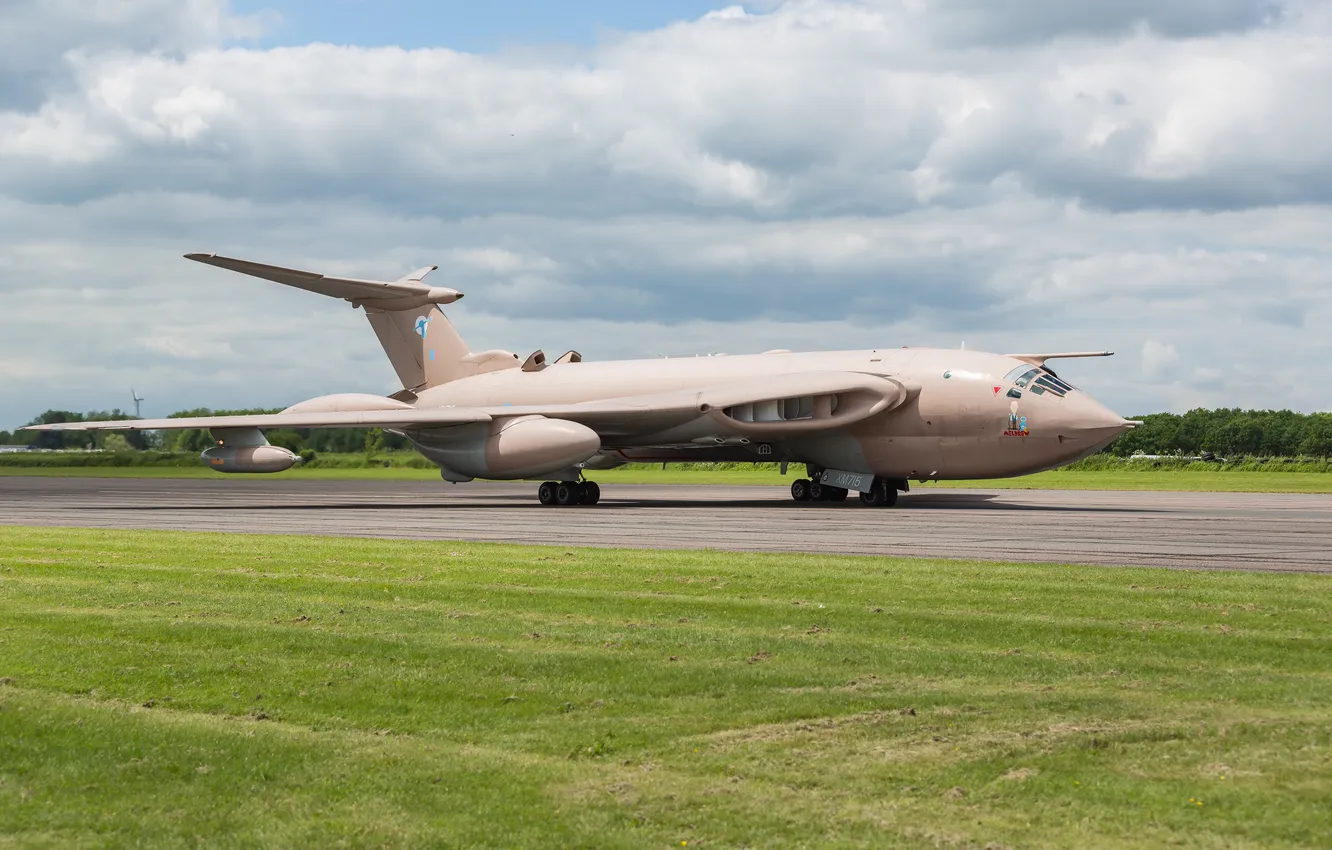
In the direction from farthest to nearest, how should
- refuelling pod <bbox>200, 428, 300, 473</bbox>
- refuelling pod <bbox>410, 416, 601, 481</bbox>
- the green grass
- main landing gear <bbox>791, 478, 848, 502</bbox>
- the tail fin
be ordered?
the tail fin < main landing gear <bbox>791, 478, 848, 502</bbox> < refuelling pod <bbox>200, 428, 300, 473</bbox> < refuelling pod <bbox>410, 416, 601, 481</bbox> < the green grass

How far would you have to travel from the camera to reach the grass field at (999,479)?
42.8 meters

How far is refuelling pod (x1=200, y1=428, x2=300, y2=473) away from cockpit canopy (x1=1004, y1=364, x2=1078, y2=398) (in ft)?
57.6

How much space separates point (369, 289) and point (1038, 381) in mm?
18611

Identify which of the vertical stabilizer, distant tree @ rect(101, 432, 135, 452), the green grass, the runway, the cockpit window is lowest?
the green grass

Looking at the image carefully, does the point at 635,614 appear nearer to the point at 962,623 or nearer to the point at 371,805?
the point at 962,623

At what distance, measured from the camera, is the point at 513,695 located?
7.17 metres

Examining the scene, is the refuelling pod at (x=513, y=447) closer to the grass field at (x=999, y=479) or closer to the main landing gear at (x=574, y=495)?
the main landing gear at (x=574, y=495)

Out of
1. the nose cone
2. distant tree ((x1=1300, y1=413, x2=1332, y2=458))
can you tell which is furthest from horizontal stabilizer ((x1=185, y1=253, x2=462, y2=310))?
distant tree ((x1=1300, y1=413, x2=1332, y2=458))

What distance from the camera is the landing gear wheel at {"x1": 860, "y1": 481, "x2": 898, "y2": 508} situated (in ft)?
97.1

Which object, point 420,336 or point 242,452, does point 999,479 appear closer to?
point 420,336

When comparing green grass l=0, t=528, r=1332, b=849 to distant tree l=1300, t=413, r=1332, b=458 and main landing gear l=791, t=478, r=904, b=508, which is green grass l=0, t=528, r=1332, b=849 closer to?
main landing gear l=791, t=478, r=904, b=508

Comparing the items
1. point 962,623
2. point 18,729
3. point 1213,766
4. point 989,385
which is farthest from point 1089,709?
point 989,385

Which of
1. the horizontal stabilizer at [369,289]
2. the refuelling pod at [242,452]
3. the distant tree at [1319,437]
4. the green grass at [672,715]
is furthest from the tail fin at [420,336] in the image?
the distant tree at [1319,437]

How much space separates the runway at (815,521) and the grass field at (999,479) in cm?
600
